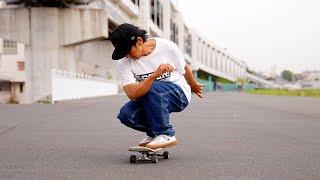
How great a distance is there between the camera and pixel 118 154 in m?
6.93

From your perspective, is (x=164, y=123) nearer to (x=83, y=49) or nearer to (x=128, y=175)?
(x=128, y=175)

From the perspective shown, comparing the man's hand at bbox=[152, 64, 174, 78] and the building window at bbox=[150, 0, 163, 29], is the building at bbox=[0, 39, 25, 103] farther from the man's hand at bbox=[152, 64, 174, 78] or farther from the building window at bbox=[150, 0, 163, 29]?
the man's hand at bbox=[152, 64, 174, 78]

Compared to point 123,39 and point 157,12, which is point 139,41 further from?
point 157,12

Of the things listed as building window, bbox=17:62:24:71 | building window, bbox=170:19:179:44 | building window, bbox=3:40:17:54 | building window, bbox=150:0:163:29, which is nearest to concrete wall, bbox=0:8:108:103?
building window, bbox=17:62:24:71

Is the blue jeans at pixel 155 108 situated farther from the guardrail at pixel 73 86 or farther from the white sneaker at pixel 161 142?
the guardrail at pixel 73 86

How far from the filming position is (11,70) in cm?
5969

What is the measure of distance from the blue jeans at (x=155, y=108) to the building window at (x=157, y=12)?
237 feet

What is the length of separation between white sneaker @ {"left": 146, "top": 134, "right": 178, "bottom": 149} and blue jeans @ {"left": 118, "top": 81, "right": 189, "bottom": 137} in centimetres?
4

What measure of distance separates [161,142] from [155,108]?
339mm

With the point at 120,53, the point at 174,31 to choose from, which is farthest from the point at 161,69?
the point at 174,31

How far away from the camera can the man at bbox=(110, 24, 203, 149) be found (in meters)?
5.90

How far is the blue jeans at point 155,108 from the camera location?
6078mm

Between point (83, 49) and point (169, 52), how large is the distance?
5460cm

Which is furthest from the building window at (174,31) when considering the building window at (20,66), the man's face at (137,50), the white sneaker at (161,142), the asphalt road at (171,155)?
the man's face at (137,50)
